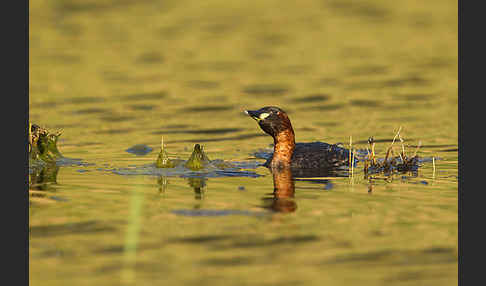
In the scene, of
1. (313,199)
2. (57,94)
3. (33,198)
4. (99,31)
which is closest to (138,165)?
(33,198)

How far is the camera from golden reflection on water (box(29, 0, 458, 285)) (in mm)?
10609

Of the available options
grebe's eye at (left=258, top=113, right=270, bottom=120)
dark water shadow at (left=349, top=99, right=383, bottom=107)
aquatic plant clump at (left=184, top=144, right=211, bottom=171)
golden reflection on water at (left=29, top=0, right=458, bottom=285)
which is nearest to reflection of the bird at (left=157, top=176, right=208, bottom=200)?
golden reflection on water at (left=29, top=0, right=458, bottom=285)

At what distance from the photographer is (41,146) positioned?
16.8m

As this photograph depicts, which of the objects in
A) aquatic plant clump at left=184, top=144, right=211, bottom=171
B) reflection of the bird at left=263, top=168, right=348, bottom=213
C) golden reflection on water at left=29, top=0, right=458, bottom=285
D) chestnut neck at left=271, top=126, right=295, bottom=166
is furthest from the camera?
chestnut neck at left=271, top=126, right=295, bottom=166

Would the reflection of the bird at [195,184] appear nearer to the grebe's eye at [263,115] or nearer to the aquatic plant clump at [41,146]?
the grebe's eye at [263,115]

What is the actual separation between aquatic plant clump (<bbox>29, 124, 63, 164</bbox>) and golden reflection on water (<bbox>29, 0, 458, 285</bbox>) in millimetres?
639

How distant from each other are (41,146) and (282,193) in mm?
4706

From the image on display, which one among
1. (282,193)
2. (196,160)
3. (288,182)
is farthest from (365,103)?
(282,193)

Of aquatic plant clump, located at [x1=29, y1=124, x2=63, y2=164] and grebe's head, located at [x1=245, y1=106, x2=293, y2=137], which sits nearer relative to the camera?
grebe's head, located at [x1=245, y1=106, x2=293, y2=137]

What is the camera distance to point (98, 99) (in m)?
23.6

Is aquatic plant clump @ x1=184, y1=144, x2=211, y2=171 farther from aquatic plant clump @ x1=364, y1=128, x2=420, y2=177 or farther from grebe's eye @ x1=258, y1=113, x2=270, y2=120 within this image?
aquatic plant clump @ x1=364, y1=128, x2=420, y2=177

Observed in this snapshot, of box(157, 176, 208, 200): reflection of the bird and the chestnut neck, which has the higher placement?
the chestnut neck

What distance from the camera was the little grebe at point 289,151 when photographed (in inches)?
649

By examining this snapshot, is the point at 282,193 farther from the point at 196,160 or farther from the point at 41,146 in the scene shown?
the point at 41,146
